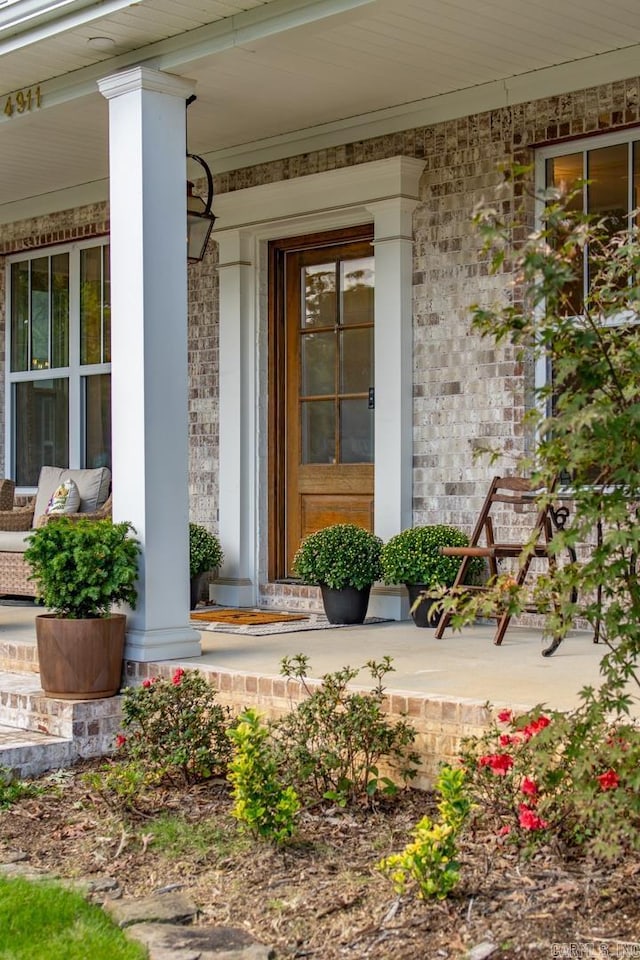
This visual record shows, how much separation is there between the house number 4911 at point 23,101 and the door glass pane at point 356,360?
222cm

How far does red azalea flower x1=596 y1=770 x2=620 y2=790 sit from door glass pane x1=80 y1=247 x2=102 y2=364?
6.20 meters

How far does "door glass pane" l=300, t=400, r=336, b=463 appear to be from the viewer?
726 centimetres

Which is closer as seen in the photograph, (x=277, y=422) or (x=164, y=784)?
(x=164, y=784)

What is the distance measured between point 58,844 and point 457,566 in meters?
2.90

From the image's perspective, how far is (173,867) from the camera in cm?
347

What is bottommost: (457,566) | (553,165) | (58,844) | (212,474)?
(58,844)

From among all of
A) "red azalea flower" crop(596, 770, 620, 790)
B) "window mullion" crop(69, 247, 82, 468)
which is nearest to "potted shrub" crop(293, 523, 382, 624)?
"window mullion" crop(69, 247, 82, 468)

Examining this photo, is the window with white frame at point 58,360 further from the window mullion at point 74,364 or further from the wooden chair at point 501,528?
the wooden chair at point 501,528

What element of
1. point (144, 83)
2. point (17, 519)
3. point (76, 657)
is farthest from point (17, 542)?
point (144, 83)

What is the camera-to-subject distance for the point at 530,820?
323 centimetres

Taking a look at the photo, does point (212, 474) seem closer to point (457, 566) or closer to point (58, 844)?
point (457, 566)

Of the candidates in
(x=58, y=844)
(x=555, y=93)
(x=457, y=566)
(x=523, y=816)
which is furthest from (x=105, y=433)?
(x=523, y=816)

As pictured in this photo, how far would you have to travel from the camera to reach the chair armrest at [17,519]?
7.83 metres

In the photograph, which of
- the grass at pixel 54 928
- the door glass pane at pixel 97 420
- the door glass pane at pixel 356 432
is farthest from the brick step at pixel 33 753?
the door glass pane at pixel 97 420
